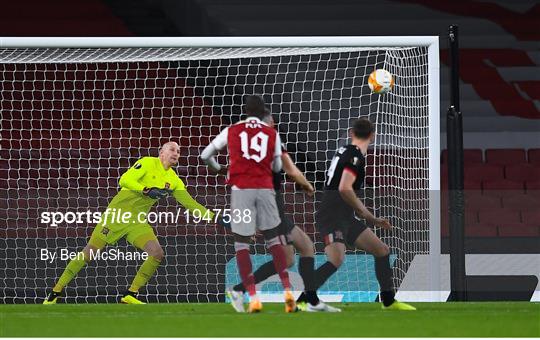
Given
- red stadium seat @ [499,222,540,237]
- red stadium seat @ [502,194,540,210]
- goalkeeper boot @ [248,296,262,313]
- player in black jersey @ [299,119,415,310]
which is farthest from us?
red stadium seat @ [502,194,540,210]

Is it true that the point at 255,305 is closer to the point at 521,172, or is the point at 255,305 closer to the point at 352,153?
the point at 352,153

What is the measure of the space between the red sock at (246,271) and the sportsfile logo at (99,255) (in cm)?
247

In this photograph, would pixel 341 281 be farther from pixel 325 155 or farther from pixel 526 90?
pixel 526 90

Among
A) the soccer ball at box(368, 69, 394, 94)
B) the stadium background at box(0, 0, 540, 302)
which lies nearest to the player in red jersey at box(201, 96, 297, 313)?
the soccer ball at box(368, 69, 394, 94)

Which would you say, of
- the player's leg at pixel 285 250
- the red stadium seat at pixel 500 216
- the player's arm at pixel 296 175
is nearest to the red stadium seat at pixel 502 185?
the red stadium seat at pixel 500 216

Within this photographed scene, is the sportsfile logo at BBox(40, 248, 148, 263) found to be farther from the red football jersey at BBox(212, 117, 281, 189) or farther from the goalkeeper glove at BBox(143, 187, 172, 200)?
the red football jersey at BBox(212, 117, 281, 189)

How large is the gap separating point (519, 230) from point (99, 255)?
13.5 ft

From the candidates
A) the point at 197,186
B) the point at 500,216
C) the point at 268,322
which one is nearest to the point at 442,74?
the point at 500,216

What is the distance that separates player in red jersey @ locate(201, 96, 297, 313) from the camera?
7664mm

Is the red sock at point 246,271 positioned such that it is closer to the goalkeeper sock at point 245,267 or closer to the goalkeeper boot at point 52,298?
the goalkeeper sock at point 245,267

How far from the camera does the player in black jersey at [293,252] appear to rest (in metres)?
7.88

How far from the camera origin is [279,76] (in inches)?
490

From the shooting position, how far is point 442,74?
13742 millimetres

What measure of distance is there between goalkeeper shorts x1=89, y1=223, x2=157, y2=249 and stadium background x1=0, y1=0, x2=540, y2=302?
1335 mm
